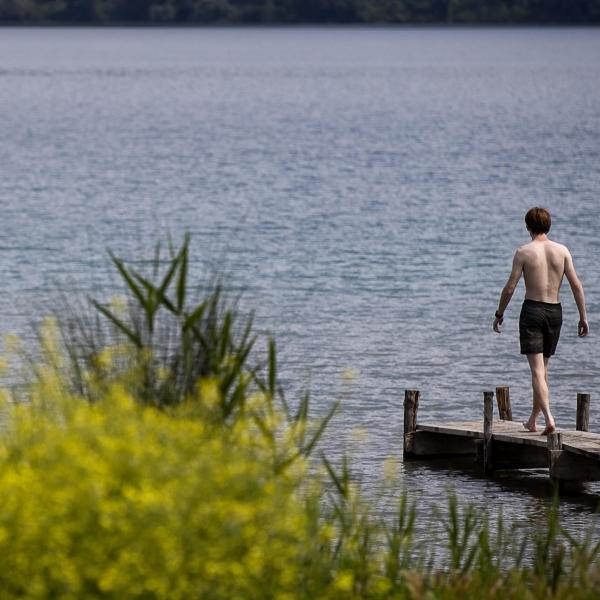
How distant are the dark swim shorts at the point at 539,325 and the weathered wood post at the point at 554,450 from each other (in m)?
0.99

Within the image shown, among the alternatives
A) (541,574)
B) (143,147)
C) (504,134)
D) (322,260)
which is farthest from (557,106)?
(541,574)

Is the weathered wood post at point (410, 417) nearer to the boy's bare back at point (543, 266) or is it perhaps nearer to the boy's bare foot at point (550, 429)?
the boy's bare foot at point (550, 429)

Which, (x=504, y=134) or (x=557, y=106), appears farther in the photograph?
(x=557, y=106)

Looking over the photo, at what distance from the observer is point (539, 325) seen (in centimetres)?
1433

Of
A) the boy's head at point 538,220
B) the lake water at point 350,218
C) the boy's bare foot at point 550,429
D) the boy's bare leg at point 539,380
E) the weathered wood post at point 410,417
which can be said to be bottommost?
the lake water at point 350,218

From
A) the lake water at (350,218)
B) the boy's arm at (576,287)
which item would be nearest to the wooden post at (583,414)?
the lake water at (350,218)

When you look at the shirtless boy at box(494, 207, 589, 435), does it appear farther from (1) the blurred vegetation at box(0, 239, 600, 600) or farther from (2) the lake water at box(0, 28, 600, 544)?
(1) the blurred vegetation at box(0, 239, 600, 600)

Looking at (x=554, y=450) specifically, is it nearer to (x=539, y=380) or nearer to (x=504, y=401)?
(x=539, y=380)

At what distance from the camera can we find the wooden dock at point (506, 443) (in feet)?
49.0

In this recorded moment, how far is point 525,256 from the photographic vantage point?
46.2 ft

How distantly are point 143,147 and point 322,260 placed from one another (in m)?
39.1

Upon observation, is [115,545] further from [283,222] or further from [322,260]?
[283,222]

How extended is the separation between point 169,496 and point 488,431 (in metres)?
9.41

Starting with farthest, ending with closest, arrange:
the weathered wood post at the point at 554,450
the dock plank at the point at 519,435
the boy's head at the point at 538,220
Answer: the weathered wood post at the point at 554,450, the dock plank at the point at 519,435, the boy's head at the point at 538,220
